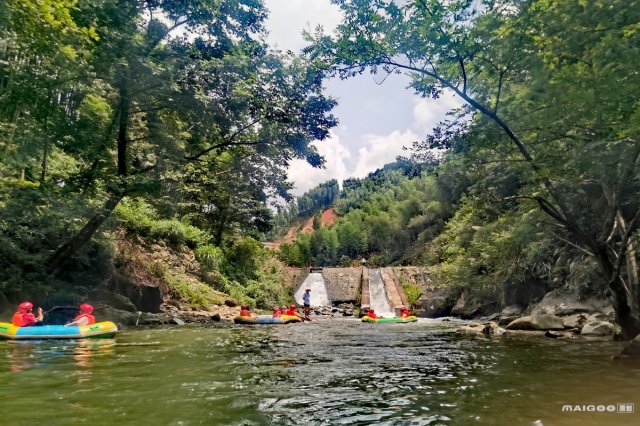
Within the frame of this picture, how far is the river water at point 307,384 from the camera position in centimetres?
441

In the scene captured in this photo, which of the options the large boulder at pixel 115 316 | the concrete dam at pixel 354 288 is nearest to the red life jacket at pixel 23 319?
the large boulder at pixel 115 316

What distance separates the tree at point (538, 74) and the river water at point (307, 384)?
3329 millimetres

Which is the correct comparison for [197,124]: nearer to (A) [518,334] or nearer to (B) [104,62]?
(B) [104,62]

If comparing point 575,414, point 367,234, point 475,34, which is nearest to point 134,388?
point 575,414

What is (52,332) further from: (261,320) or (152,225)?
(152,225)

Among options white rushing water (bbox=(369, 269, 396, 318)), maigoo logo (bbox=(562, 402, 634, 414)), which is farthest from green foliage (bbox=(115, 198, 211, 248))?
maigoo logo (bbox=(562, 402, 634, 414))

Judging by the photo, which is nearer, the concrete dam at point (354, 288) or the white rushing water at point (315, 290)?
the concrete dam at point (354, 288)

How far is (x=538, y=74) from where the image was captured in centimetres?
748

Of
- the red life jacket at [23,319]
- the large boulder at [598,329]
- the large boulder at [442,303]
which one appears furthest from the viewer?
the large boulder at [442,303]

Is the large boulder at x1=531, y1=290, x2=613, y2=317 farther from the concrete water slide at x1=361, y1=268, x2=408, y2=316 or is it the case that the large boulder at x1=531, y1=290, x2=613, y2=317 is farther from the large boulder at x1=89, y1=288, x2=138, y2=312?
the large boulder at x1=89, y1=288, x2=138, y2=312

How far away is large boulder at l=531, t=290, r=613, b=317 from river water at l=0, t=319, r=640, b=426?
643cm

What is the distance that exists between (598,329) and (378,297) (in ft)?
70.2

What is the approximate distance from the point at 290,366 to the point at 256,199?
23243mm

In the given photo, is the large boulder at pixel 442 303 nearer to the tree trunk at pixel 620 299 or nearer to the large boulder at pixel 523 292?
the large boulder at pixel 523 292
